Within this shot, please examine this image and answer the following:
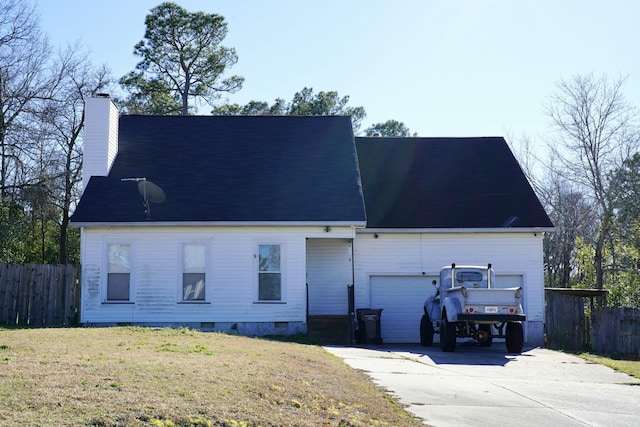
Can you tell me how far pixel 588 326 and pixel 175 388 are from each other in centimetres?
1648

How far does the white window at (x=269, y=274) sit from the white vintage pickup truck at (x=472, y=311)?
4.41m

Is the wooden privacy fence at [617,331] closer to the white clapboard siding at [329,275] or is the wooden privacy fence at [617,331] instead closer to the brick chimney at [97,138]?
the white clapboard siding at [329,275]

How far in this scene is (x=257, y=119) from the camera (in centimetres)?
2844

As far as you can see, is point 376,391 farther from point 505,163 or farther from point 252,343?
point 505,163

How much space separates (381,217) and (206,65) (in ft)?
86.5

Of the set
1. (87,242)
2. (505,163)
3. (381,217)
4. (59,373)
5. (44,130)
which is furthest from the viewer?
(44,130)

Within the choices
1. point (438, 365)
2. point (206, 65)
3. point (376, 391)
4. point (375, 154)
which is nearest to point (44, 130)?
point (206, 65)

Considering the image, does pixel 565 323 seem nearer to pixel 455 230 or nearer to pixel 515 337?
pixel 515 337

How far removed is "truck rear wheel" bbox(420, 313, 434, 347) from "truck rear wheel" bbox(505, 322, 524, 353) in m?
2.44

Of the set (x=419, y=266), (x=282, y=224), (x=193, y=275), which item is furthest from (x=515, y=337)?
(x=193, y=275)

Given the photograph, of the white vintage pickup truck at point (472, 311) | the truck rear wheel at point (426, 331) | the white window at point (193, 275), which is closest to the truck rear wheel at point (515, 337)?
the white vintage pickup truck at point (472, 311)

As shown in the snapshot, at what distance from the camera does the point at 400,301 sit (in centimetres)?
2484

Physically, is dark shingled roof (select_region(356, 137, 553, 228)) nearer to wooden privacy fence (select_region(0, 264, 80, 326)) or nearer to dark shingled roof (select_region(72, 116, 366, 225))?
dark shingled roof (select_region(72, 116, 366, 225))

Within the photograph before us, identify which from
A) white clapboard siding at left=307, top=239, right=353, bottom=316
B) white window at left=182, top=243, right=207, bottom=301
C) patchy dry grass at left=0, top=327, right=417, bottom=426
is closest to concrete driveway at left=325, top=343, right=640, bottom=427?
patchy dry grass at left=0, top=327, right=417, bottom=426
